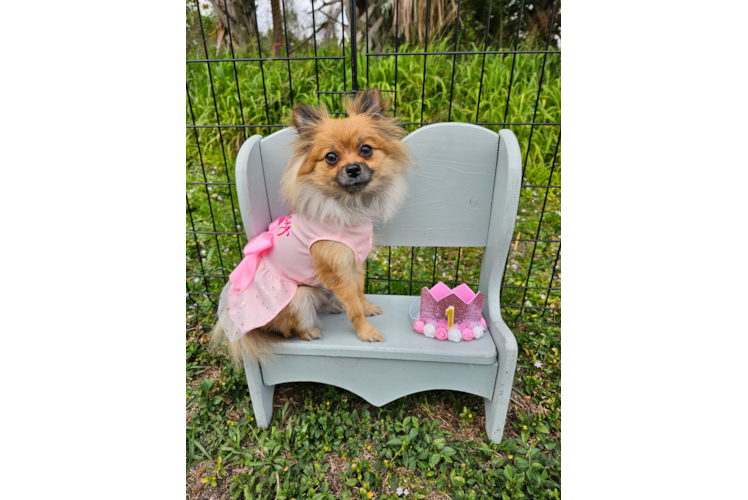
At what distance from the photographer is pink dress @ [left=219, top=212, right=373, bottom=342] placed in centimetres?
189

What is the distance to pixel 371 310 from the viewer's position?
2273 mm

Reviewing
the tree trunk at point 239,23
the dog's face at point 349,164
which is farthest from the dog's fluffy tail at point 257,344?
the tree trunk at point 239,23

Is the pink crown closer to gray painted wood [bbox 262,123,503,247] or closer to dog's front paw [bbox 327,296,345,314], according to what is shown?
gray painted wood [bbox 262,123,503,247]

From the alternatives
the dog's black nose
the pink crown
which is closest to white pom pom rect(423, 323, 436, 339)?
the pink crown

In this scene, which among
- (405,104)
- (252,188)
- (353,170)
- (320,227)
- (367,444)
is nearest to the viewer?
(353,170)

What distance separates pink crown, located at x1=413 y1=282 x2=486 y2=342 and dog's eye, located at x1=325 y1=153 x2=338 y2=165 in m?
0.81

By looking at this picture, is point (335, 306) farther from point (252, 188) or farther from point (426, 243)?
point (252, 188)

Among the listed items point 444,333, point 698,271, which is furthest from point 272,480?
point 698,271

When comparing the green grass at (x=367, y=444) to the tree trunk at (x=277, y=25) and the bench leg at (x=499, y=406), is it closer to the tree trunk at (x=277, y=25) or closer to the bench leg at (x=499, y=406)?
the bench leg at (x=499, y=406)

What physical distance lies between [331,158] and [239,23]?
5.58 m

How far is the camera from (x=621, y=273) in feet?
4.21

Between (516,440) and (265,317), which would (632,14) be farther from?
(516,440)

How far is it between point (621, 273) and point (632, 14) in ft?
2.63

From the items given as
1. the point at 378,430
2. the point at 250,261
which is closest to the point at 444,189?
the point at 250,261
